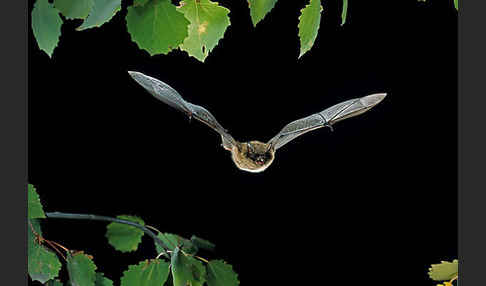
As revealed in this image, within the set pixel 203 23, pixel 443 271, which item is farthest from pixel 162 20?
pixel 443 271

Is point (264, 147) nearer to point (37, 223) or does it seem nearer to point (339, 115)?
point (339, 115)

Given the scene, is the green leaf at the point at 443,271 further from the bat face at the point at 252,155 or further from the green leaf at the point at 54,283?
the green leaf at the point at 54,283

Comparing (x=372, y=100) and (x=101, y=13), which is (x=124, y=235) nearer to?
(x=372, y=100)

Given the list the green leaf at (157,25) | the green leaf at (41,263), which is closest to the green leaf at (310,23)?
the green leaf at (157,25)

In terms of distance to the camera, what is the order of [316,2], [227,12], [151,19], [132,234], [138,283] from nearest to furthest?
[316,2], [151,19], [227,12], [138,283], [132,234]

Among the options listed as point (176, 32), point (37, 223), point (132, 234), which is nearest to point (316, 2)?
point (176, 32)

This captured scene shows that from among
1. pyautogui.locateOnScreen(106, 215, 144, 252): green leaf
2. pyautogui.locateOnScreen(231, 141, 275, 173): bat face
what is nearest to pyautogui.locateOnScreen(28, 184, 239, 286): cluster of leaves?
pyautogui.locateOnScreen(106, 215, 144, 252): green leaf
